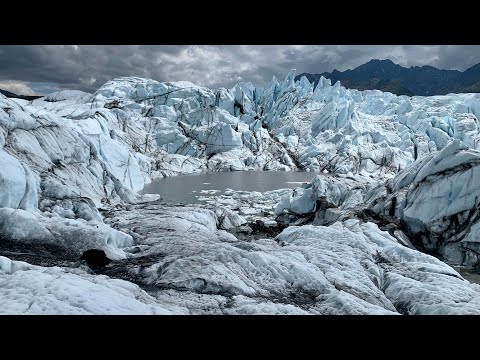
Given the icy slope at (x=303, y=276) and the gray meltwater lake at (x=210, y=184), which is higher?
Answer: the icy slope at (x=303, y=276)

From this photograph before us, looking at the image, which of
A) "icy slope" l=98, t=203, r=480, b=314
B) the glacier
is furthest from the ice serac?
"icy slope" l=98, t=203, r=480, b=314

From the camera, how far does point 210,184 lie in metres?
39.0

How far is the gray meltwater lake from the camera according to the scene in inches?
1253

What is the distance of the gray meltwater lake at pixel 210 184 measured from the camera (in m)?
31.8

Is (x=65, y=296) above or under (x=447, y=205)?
above

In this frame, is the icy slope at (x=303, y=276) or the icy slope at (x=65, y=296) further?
the icy slope at (x=303, y=276)

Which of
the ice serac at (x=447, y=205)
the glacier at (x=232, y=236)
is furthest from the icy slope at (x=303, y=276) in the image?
the ice serac at (x=447, y=205)

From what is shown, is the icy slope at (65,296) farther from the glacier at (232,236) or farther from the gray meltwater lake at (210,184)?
the gray meltwater lake at (210,184)

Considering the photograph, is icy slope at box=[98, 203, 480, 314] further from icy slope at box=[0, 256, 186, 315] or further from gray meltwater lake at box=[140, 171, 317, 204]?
gray meltwater lake at box=[140, 171, 317, 204]

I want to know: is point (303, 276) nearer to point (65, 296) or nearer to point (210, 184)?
point (65, 296)

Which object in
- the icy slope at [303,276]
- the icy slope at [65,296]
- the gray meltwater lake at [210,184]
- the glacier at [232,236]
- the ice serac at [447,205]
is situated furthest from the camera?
the gray meltwater lake at [210,184]

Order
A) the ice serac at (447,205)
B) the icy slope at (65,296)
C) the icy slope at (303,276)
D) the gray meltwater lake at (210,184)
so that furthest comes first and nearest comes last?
the gray meltwater lake at (210,184) < the ice serac at (447,205) < the icy slope at (303,276) < the icy slope at (65,296)

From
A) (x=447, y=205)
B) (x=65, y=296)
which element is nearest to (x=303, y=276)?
→ (x=65, y=296)
